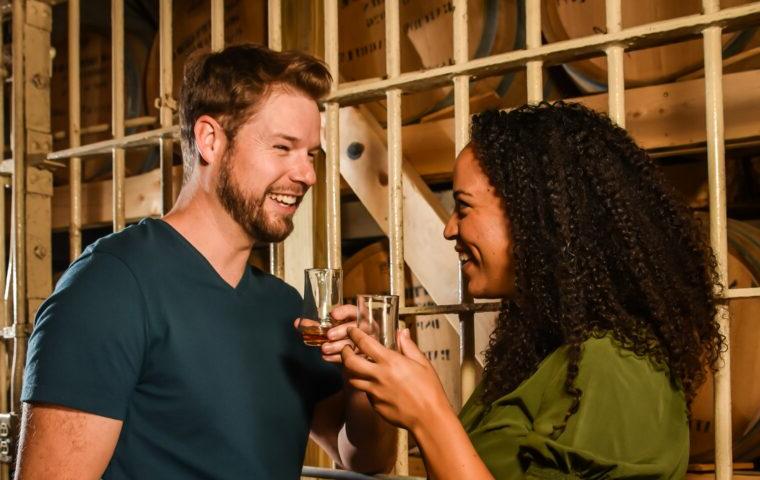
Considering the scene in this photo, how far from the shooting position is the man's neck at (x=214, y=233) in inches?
64.5

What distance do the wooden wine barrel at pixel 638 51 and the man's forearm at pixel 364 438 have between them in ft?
3.45

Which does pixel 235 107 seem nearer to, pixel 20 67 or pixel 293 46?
pixel 293 46

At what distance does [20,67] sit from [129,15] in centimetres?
96

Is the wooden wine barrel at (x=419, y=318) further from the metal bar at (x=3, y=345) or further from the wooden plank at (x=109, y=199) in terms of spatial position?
the metal bar at (x=3, y=345)

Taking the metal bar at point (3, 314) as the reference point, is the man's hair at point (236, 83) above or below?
above

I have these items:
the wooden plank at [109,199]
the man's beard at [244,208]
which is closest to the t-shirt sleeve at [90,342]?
the man's beard at [244,208]

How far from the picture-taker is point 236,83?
1.67 meters

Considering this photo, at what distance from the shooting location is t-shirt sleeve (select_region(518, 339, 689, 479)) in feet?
3.59

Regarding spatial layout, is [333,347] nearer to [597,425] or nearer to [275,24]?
[597,425]

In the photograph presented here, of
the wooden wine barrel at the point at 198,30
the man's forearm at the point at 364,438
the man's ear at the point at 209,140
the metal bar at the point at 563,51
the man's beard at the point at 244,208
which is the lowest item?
the man's forearm at the point at 364,438

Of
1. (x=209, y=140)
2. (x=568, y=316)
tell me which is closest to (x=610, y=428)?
(x=568, y=316)

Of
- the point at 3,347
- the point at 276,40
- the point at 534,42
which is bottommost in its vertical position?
the point at 3,347

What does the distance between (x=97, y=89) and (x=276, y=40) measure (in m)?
1.60

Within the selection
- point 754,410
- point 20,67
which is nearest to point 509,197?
point 754,410
